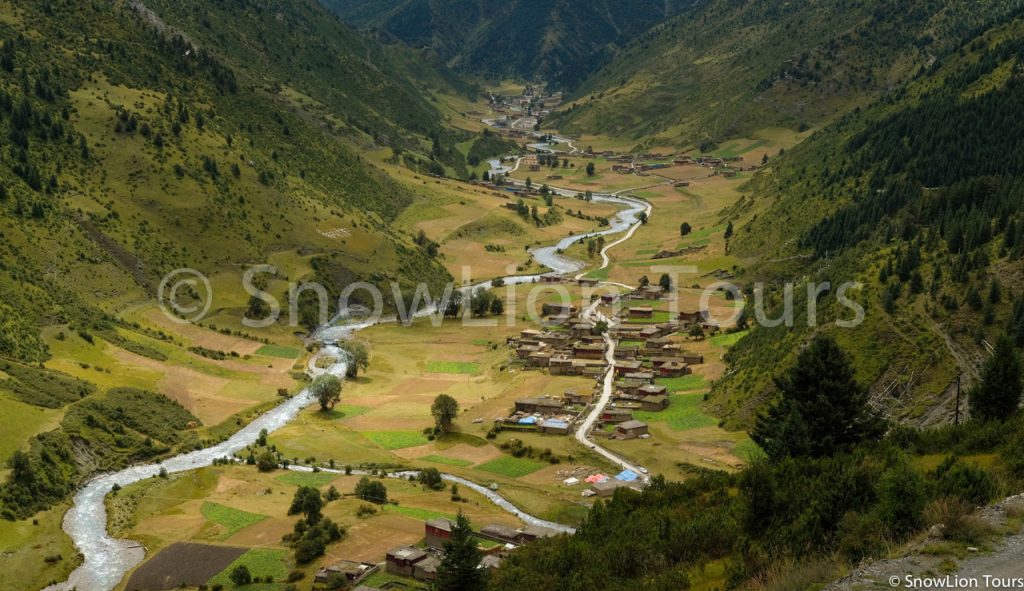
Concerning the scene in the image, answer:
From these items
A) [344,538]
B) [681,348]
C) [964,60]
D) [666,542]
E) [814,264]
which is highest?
[964,60]

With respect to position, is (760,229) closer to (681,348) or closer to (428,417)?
(681,348)

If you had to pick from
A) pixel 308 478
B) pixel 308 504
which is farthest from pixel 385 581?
pixel 308 478

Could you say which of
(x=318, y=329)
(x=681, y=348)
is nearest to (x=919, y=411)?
(x=681, y=348)

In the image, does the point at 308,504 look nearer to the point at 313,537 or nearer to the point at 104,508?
the point at 313,537

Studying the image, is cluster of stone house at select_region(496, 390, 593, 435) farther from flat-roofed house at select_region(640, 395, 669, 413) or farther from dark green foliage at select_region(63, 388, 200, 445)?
dark green foliage at select_region(63, 388, 200, 445)

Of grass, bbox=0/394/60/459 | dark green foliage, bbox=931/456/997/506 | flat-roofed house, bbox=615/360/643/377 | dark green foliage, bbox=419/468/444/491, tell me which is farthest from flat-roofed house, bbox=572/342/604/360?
dark green foliage, bbox=931/456/997/506

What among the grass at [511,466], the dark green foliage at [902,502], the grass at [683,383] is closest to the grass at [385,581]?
the grass at [511,466]
